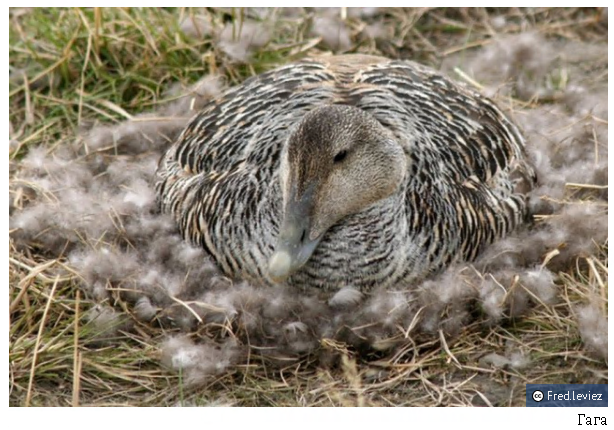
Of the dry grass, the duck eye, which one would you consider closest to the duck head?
the duck eye

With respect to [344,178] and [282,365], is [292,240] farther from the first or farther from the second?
[282,365]

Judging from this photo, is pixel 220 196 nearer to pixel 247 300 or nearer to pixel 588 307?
pixel 247 300

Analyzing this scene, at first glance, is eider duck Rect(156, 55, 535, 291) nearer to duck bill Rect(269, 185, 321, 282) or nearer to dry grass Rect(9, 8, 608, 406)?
duck bill Rect(269, 185, 321, 282)

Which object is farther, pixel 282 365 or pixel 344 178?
pixel 282 365

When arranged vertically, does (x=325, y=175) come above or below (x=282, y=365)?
above

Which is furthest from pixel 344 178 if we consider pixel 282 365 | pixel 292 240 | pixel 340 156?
pixel 282 365

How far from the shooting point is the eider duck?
138 inches

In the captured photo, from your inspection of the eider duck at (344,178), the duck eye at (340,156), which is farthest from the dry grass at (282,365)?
the duck eye at (340,156)

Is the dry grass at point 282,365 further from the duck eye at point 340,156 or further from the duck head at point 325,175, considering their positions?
the duck eye at point 340,156

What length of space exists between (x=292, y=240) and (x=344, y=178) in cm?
28

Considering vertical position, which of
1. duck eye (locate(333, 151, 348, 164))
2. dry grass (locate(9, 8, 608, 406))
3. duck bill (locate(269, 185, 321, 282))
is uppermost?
duck eye (locate(333, 151, 348, 164))

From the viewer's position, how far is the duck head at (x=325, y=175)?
3414mm

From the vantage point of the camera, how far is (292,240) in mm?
3490

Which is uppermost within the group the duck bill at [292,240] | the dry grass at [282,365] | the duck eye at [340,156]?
the duck eye at [340,156]
